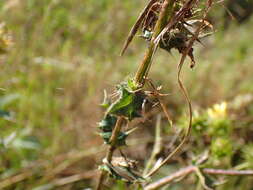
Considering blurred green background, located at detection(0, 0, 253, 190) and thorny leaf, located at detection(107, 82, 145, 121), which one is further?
blurred green background, located at detection(0, 0, 253, 190)

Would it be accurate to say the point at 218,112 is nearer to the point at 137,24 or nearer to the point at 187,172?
the point at 187,172

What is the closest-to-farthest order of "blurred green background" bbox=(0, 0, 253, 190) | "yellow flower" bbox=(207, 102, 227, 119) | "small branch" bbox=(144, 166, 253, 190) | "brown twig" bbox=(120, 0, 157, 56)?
"brown twig" bbox=(120, 0, 157, 56), "small branch" bbox=(144, 166, 253, 190), "yellow flower" bbox=(207, 102, 227, 119), "blurred green background" bbox=(0, 0, 253, 190)

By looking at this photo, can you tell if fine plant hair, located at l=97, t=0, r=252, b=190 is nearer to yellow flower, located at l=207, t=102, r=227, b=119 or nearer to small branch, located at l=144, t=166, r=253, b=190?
small branch, located at l=144, t=166, r=253, b=190

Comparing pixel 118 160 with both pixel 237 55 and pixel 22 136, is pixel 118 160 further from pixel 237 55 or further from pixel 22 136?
pixel 237 55

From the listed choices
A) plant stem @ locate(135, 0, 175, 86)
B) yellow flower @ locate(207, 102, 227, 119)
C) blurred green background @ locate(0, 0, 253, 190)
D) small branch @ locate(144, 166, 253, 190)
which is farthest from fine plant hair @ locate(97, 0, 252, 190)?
yellow flower @ locate(207, 102, 227, 119)

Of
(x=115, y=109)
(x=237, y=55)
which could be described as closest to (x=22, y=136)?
(x=115, y=109)

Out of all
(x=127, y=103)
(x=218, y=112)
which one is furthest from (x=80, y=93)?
(x=127, y=103)

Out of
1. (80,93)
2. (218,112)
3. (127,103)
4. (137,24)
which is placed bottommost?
(80,93)

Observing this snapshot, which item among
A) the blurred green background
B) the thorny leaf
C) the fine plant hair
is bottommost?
the blurred green background
